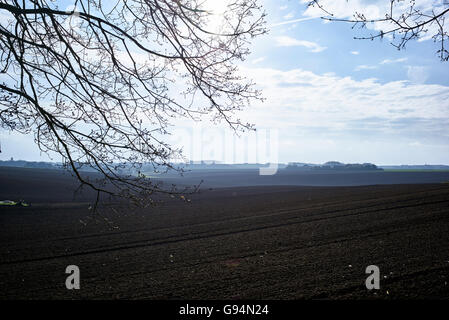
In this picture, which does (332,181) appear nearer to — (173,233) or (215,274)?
(173,233)

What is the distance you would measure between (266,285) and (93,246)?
349 inches

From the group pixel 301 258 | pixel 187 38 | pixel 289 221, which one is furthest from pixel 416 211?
pixel 187 38

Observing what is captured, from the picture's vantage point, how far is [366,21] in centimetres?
451

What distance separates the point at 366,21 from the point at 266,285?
6.28m

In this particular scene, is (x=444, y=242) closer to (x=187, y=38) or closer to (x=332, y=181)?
(x=187, y=38)

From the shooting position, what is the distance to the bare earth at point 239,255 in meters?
7.93

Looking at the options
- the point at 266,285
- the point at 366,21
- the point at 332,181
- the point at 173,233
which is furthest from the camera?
the point at 332,181

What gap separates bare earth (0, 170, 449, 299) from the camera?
7.93 m

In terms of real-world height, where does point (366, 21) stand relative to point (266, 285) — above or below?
above

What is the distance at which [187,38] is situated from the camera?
4.73m

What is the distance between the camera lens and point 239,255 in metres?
11.4

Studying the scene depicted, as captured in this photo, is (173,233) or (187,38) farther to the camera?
(173,233)
